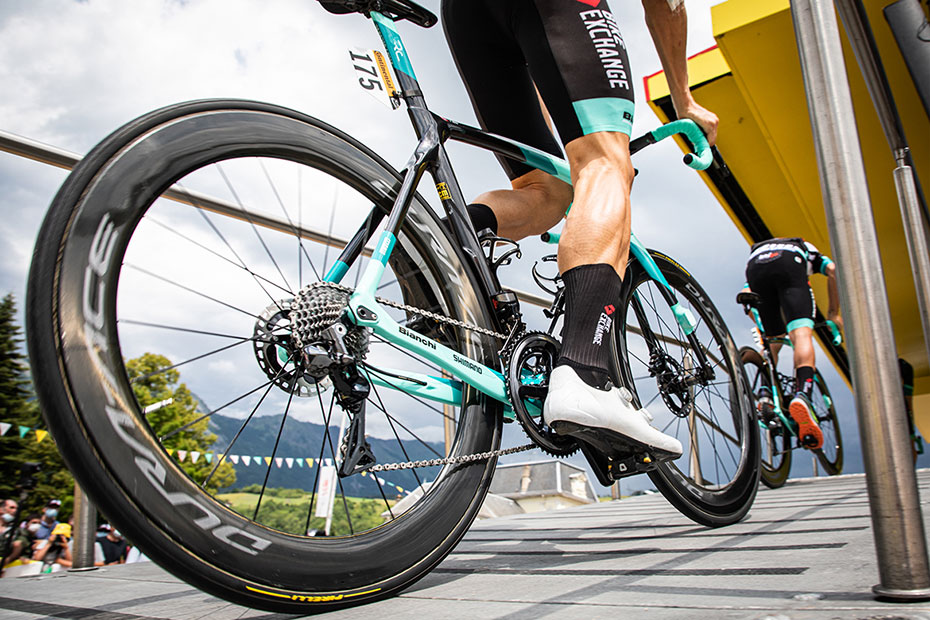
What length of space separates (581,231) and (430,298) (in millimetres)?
340

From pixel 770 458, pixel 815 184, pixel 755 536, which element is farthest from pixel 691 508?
pixel 815 184

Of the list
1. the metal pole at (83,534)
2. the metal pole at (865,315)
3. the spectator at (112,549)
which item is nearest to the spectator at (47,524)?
the spectator at (112,549)

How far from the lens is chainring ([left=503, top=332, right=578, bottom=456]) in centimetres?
116

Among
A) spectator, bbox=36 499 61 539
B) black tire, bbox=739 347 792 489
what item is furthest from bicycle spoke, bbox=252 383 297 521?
spectator, bbox=36 499 61 539

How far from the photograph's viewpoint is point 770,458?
3.48 meters

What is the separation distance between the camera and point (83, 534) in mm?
1583

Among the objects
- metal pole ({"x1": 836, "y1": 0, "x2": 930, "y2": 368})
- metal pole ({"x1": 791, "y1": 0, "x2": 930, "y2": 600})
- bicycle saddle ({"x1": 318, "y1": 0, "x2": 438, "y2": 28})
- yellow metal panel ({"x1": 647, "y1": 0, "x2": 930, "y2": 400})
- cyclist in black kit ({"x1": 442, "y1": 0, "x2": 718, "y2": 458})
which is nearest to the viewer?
metal pole ({"x1": 791, "y1": 0, "x2": 930, "y2": 600})

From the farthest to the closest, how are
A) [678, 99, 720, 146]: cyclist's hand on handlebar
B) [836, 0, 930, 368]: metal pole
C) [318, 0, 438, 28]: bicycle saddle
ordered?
[678, 99, 720, 146]: cyclist's hand on handlebar → [836, 0, 930, 368]: metal pole → [318, 0, 438, 28]: bicycle saddle

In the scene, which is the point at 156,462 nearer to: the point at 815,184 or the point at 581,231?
the point at 581,231

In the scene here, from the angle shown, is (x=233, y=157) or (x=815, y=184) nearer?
(x=233, y=157)

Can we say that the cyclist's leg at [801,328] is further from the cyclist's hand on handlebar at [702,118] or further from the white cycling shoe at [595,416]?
the white cycling shoe at [595,416]

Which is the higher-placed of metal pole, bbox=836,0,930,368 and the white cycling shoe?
metal pole, bbox=836,0,930,368

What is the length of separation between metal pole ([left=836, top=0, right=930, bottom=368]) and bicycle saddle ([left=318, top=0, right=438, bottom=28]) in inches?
36.1

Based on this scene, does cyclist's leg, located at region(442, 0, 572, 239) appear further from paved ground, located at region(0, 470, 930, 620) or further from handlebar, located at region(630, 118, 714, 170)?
paved ground, located at region(0, 470, 930, 620)
